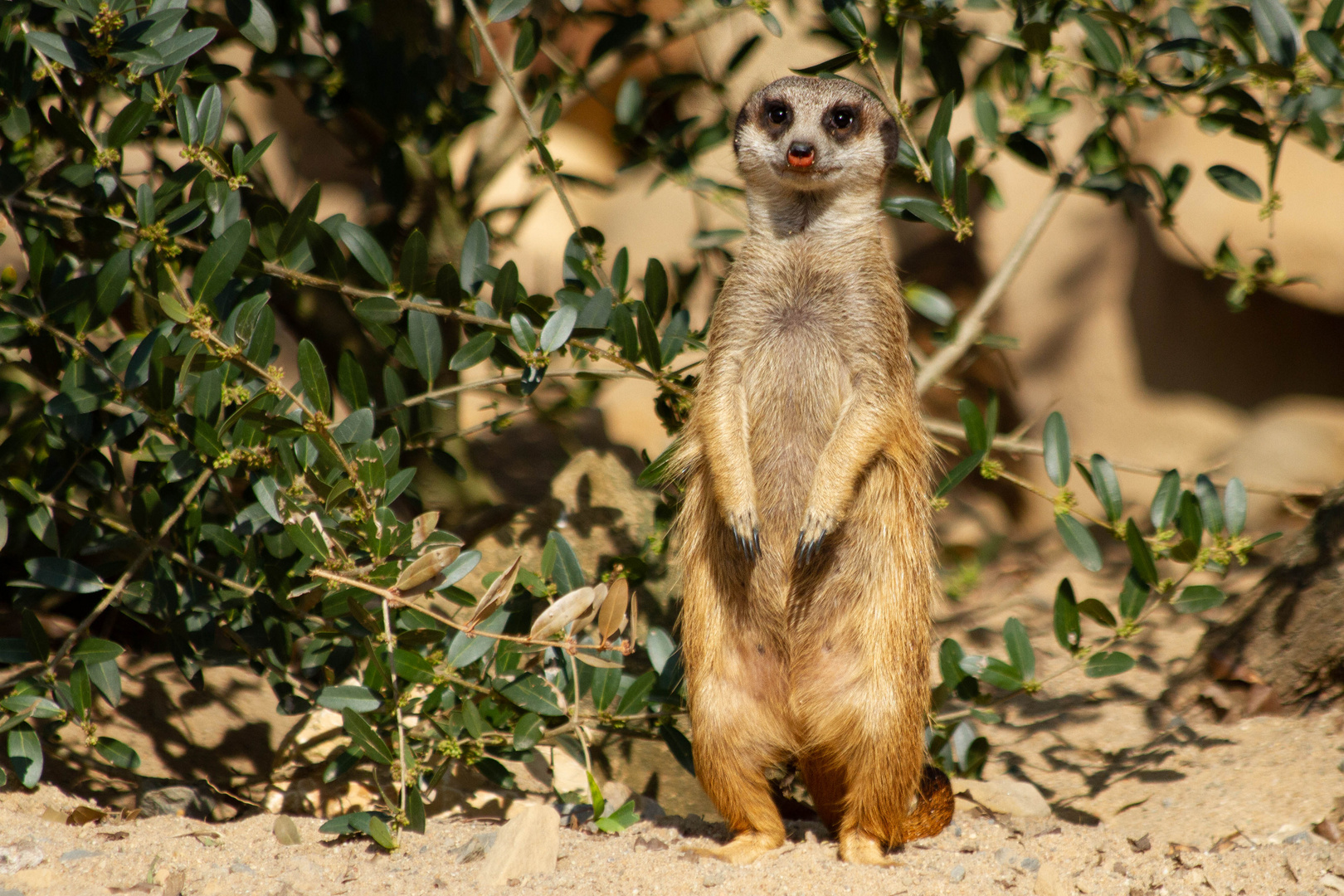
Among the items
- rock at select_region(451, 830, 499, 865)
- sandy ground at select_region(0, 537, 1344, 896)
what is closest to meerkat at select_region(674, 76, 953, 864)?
sandy ground at select_region(0, 537, 1344, 896)

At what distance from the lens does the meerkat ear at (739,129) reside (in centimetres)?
272

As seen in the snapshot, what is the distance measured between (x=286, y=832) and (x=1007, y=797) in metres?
1.72

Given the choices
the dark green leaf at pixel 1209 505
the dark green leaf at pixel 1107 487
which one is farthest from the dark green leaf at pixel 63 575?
the dark green leaf at pixel 1209 505

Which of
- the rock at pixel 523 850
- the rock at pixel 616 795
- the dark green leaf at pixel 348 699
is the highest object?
the dark green leaf at pixel 348 699

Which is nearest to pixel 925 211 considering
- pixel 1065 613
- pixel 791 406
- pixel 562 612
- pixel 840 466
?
pixel 791 406

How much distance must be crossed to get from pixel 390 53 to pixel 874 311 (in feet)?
5.42

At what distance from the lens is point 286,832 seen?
2.36 m

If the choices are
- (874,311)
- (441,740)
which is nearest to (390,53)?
(874,311)

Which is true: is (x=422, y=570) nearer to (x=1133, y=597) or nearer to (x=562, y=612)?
(x=562, y=612)

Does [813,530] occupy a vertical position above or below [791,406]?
below

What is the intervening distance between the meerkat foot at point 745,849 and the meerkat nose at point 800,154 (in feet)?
4.83

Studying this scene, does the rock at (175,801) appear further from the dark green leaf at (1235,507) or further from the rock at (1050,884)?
the dark green leaf at (1235,507)

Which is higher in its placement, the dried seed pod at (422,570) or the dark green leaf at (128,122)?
the dark green leaf at (128,122)

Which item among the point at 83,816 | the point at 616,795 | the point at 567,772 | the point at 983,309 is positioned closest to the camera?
the point at 83,816
